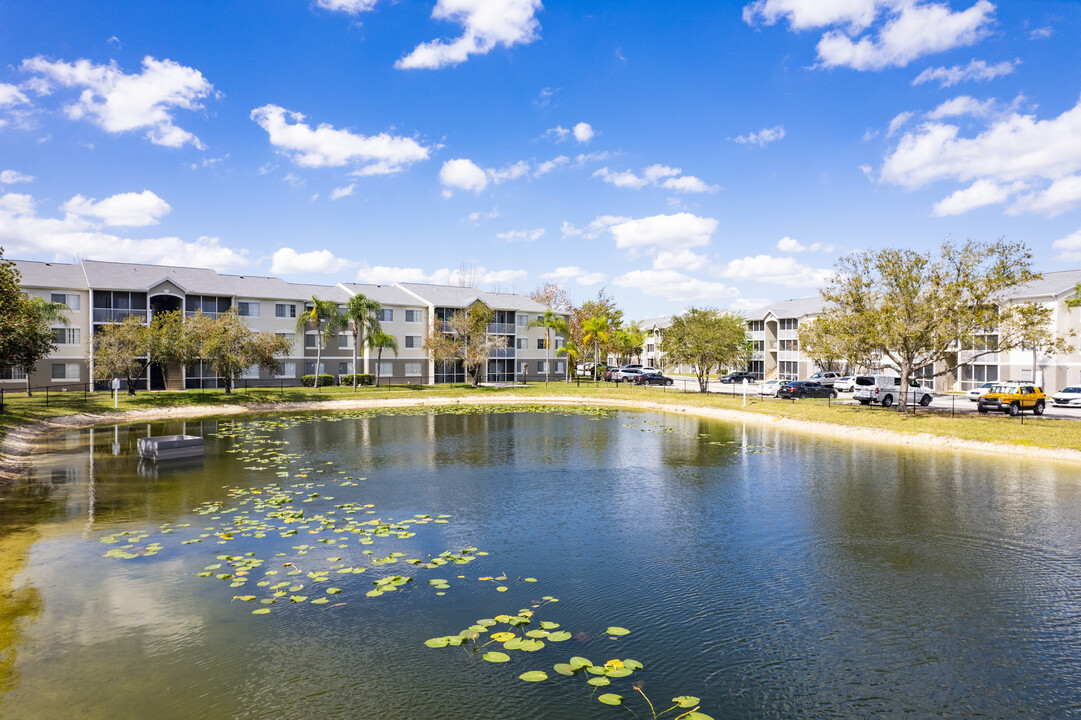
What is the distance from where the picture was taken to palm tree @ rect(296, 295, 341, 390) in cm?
6150

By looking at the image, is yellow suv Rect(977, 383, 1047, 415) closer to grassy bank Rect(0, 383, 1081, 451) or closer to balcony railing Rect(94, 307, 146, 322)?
grassy bank Rect(0, 383, 1081, 451)

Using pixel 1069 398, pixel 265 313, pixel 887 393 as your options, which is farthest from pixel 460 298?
pixel 1069 398

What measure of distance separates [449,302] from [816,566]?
64.6 m

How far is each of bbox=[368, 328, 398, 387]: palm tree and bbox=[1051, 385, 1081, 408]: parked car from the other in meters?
59.0

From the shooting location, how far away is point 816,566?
1312 cm

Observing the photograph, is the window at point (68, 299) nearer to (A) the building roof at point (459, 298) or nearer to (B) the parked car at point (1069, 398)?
(A) the building roof at point (459, 298)

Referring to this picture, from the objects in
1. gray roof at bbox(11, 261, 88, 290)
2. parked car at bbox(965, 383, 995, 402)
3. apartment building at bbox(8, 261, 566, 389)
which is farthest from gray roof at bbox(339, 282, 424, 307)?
parked car at bbox(965, 383, 995, 402)

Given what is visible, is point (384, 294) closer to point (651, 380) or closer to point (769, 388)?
point (651, 380)

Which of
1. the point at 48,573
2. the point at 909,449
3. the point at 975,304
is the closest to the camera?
the point at 48,573

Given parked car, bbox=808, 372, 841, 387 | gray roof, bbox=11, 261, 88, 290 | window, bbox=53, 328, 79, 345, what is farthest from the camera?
parked car, bbox=808, 372, 841, 387

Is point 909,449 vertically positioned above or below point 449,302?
below

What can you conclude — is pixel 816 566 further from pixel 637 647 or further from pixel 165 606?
pixel 165 606

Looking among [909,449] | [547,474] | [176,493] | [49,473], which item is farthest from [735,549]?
[49,473]

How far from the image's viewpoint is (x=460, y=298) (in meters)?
76.8
